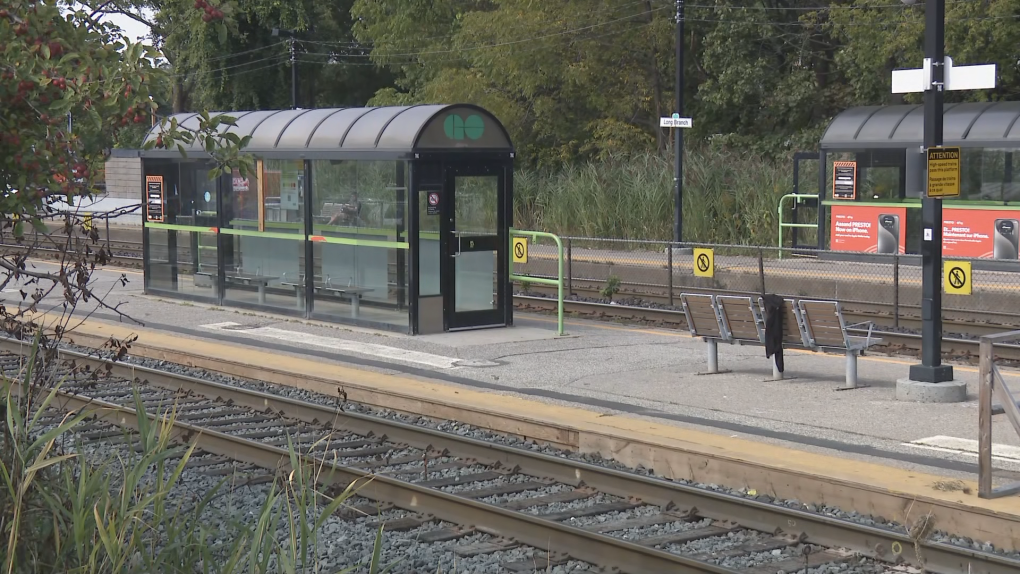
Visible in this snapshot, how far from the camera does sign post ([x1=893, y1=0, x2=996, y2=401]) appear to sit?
1118cm

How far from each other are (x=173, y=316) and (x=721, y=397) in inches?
360

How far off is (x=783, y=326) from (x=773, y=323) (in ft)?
0.54

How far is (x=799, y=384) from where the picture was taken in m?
12.4

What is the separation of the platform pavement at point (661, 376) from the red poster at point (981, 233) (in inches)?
299

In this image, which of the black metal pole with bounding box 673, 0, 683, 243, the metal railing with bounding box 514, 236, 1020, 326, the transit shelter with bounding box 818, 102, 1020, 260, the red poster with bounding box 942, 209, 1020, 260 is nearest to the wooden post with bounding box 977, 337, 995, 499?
the metal railing with bounding box 514, 236, 1020, 326

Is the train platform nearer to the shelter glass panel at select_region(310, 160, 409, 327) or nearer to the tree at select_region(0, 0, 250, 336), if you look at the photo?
the shelter glass panel at select_region(310, 160, 409, 327)

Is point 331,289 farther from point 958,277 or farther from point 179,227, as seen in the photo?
point 958,277

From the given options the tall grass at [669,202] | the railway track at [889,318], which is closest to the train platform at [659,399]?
the railway track at [889,318]

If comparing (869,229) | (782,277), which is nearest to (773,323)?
(782,277)

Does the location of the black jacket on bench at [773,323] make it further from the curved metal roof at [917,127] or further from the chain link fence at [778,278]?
the curved metal roof at [917,127]

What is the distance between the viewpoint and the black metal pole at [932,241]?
37.1 feet

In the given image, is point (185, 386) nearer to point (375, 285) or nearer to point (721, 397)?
point (375, 285)

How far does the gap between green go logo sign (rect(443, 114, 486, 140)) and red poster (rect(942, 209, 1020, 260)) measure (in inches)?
396

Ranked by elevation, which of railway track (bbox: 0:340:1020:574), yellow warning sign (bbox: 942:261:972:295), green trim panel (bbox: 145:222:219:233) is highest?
green trim panel (bbox: 145:222:219:233)
